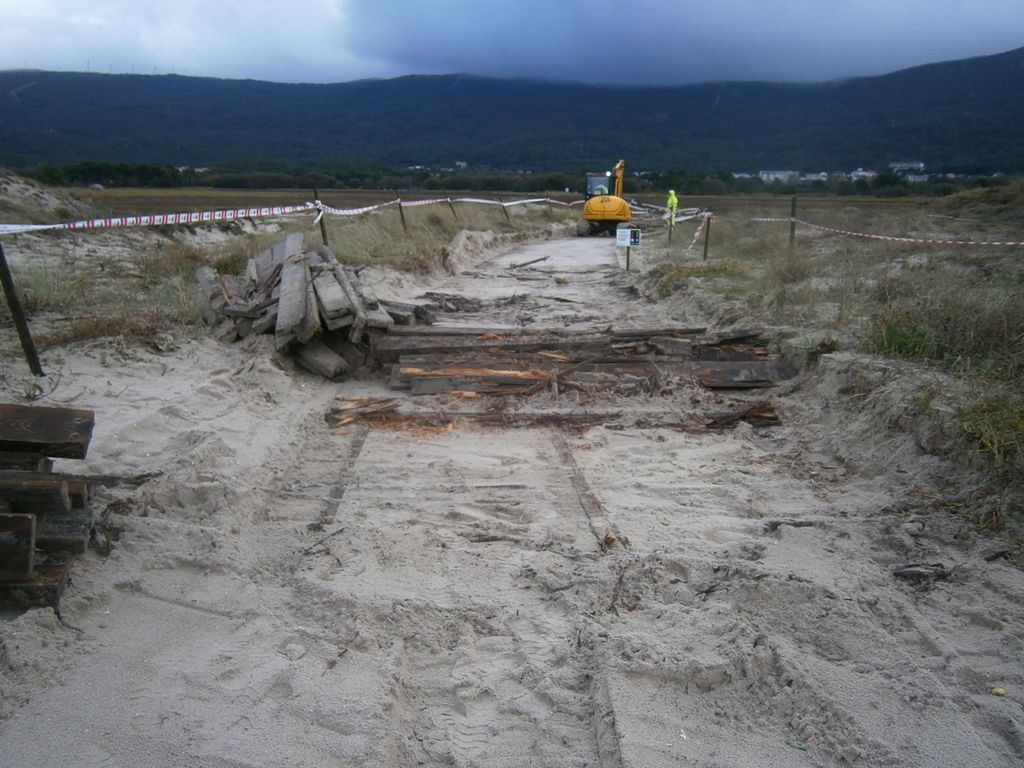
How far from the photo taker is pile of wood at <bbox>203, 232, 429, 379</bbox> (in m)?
7.48

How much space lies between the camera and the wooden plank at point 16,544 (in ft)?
10.0

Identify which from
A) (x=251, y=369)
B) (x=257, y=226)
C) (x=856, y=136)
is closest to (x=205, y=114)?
(x=856, y=136)

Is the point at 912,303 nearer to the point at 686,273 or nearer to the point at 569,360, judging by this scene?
the point at 569,360

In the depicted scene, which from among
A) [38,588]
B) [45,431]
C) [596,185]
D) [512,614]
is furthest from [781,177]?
[38,588]

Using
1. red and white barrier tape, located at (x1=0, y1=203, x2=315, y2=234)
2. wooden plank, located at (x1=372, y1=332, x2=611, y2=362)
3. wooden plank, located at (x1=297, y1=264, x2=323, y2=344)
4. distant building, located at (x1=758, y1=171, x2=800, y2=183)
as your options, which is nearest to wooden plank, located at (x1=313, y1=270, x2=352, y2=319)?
wooden plank, located at (x1=297, y1=264, x2=323, y2=344)

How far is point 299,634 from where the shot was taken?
330 centimetres

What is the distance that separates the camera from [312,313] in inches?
294

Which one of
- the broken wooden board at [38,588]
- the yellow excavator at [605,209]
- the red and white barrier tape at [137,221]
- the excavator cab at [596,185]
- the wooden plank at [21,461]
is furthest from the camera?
the excavator cab at [596,185]

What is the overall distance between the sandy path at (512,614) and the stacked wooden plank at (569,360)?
1.41 metres

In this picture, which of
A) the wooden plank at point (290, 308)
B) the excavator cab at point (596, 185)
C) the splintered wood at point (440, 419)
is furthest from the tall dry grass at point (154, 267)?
the excavator cab at point (596, 185)

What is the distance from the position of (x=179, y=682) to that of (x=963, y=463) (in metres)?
4.66

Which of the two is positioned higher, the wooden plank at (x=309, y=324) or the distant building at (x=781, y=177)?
the distant building at (x=781, y=177)

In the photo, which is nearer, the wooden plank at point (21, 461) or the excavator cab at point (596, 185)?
the wooden plank at point (21, 461)

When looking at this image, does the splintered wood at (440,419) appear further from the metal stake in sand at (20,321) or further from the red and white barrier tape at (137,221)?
the red and white barrier tape at (137,221)
